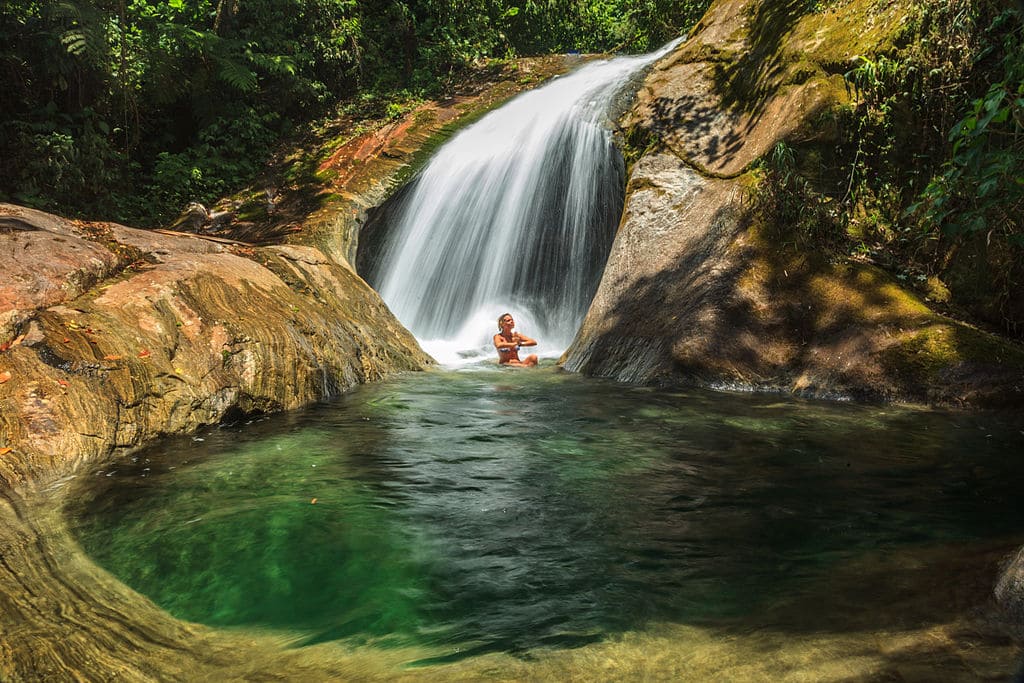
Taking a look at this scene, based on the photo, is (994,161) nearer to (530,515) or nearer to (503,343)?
(530,515)

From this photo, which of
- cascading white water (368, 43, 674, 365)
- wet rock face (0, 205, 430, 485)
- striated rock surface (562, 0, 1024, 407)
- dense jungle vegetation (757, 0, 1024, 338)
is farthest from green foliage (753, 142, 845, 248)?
wet rock face (0, 205, 430, 485)

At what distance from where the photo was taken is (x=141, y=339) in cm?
531

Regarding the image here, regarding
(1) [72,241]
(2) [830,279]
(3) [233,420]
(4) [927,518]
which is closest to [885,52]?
(2) [830,279]

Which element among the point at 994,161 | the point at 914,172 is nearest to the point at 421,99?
the point at 914,172

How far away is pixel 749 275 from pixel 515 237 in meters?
A: 5.71

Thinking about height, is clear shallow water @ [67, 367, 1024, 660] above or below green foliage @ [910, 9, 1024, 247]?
below

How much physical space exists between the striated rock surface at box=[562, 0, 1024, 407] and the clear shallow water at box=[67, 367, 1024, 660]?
0.68m

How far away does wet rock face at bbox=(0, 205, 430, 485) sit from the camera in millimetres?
4367

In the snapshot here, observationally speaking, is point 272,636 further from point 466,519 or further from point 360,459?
point 360,459

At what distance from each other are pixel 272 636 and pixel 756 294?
5.86 metres

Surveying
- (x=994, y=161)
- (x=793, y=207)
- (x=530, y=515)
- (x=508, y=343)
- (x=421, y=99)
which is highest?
(x=421, y=99)

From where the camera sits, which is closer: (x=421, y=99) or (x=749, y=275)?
(x=749, y=275)

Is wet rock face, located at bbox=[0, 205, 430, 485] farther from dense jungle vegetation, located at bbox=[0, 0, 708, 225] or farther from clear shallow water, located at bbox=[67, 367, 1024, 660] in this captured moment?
dense jungle vegetation, located at bbox=[0, 0, 708, 225]

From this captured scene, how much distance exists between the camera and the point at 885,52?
7.22 metres
